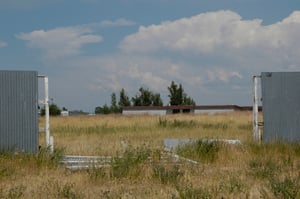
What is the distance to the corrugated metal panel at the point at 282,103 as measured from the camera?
1345 cm

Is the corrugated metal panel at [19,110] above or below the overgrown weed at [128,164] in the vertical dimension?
above

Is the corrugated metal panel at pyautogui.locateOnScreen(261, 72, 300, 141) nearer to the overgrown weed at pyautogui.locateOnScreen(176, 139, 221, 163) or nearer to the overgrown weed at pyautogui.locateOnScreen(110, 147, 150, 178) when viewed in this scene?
the overgrown weed at pyautogui.locateOnScreen(176, 139, 221, 163)

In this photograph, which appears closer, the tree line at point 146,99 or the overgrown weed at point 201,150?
the overgrown weed at point 201,150

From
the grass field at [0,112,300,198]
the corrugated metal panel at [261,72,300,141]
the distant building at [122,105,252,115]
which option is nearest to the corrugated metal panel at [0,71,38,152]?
the grass field at [0,112,300,198]

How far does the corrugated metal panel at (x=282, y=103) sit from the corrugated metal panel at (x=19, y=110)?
6.71m

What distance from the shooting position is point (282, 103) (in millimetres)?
13531

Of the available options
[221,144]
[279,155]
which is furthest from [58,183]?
[279,155]

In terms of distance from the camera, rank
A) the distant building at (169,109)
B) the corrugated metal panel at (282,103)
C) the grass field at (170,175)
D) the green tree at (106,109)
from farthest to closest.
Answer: the green tree at (106,109) < the distant building at (169,109) < the corrugated metal panel at (282,103) < the grass field at (170,175)

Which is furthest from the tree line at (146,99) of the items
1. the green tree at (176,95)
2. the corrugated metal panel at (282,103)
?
the corrugated metal panel at (282,103)

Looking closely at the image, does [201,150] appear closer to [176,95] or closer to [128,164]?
[128,164]

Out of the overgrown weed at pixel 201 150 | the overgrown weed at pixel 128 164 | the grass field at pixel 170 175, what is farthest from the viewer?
the overgrown weed at pixel 201 150

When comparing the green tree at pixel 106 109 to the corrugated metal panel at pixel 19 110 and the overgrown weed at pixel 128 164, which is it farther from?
the overgrown weed at pixel 128 164

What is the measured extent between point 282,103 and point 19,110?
25.0 ft

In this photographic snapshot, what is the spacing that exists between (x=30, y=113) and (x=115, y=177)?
370 cm
